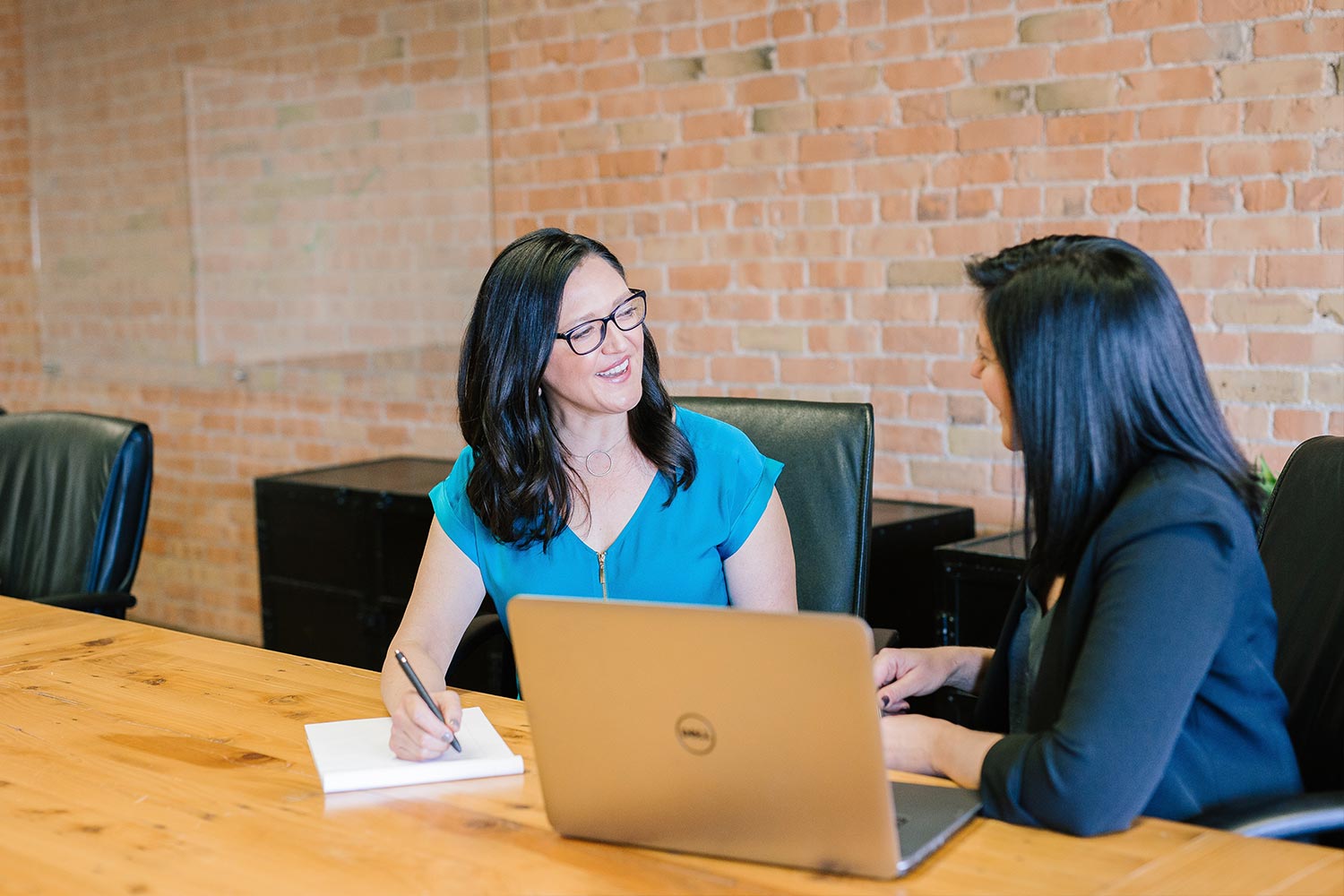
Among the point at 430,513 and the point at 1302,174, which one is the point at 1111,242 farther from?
the point at 430,513

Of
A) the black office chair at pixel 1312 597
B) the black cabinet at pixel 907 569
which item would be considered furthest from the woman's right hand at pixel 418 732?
the black cabinet at pixel 907 569

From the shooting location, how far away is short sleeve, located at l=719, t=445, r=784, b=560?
2049mm

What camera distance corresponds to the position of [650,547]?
6.68 feet

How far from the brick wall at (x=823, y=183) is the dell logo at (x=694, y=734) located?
193 centimetres

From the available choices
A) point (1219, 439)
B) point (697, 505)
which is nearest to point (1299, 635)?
point (1219, 439)

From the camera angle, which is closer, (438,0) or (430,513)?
(430,513)

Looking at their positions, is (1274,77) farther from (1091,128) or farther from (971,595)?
(971,595)

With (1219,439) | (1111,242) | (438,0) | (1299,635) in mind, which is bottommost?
(1299,635)

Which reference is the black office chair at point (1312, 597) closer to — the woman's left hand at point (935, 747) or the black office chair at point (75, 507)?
the woman's left hand at point (935, 747)

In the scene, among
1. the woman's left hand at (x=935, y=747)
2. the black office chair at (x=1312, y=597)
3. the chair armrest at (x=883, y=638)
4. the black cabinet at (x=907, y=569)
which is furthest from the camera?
the black cabinet at (x=907, y=569)

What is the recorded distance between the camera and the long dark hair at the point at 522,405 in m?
1.96

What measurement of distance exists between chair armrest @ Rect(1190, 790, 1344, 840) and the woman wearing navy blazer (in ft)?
0.11

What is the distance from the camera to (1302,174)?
103 inches

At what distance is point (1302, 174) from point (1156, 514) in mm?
1653
